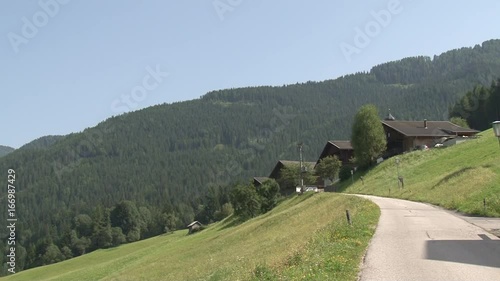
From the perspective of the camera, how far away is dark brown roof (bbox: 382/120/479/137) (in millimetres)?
83750

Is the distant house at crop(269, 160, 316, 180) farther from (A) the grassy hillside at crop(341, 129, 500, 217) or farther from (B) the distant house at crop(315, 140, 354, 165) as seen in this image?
(A) the grassy hillside at crop(341, 129, 500, 217)

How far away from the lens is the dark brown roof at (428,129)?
275 feet

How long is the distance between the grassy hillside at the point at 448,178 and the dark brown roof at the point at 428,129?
1155 cm

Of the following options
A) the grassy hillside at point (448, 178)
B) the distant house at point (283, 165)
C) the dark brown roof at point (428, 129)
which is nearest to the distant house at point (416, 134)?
the dark brown roof at point (428, 129)

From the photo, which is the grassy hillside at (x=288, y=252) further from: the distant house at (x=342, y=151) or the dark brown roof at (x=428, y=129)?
the distant house at (x=342, y=151)

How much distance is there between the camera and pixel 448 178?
45.7 metres

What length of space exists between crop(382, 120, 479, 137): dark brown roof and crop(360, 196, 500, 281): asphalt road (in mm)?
57863

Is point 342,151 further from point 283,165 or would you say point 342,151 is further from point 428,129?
point 428,129

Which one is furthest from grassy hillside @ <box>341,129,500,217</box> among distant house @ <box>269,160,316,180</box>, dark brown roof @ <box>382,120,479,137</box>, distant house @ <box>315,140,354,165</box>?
distant house @ <box>315,140,354,165</box>

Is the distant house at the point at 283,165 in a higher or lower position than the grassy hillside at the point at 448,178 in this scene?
lower

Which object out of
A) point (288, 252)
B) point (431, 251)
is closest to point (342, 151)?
point (288, 252)

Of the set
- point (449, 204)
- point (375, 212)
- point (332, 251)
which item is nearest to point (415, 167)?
point (449, 204)

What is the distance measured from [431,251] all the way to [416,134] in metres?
68.0

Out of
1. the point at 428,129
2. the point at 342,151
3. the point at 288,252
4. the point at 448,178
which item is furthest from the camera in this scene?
the point at 342,151
